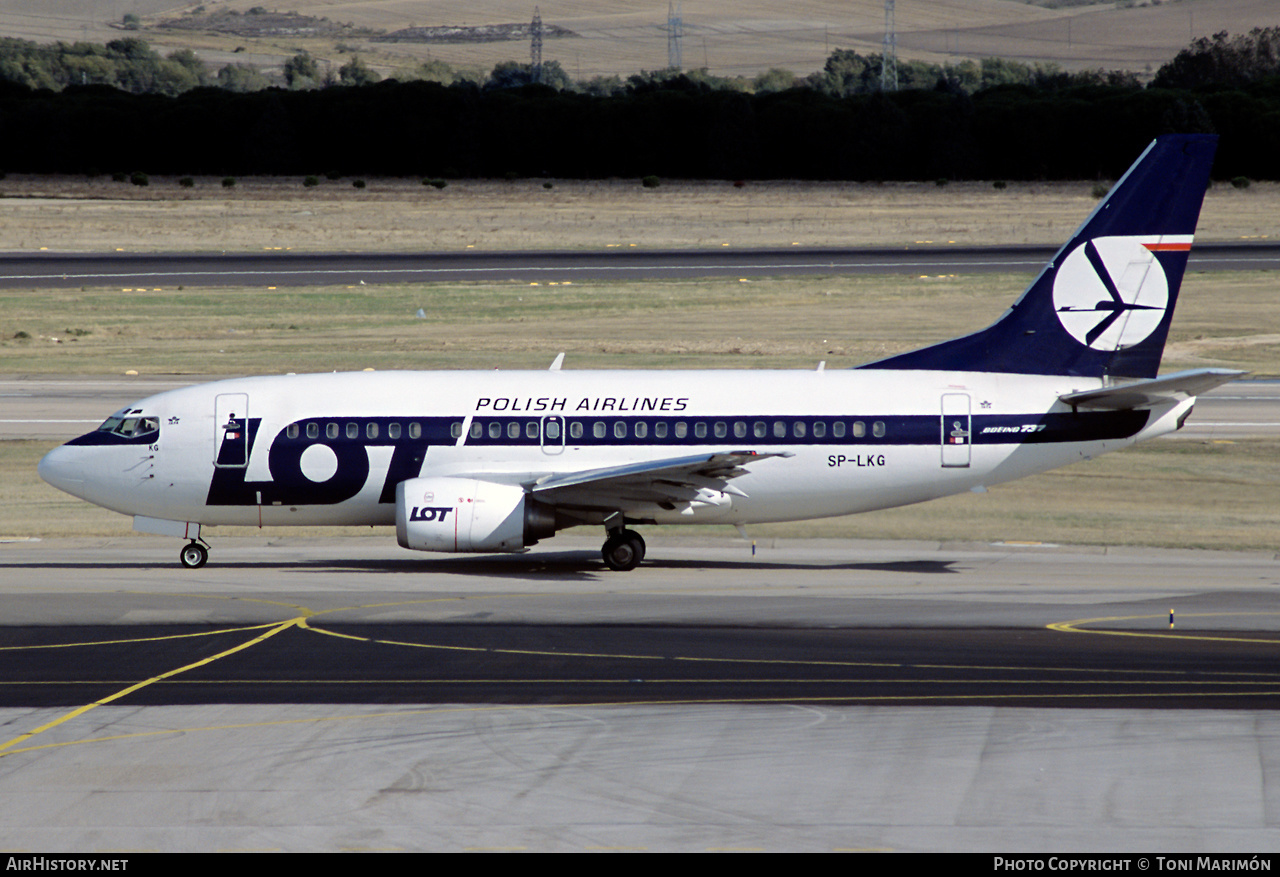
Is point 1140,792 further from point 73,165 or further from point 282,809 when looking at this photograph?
point 73,165

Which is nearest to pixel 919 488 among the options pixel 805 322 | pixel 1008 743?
pixel 1008 743

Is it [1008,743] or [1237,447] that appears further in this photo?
[1237,447]

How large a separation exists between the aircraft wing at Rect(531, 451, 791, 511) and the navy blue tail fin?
17.4ft

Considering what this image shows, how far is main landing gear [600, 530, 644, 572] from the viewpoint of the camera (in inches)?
1124

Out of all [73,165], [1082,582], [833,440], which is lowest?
[1082,582]

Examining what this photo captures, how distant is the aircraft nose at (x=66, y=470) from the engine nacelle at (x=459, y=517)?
22.5 feet

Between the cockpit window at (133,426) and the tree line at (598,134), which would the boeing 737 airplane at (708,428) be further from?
the tree line at (598,134)

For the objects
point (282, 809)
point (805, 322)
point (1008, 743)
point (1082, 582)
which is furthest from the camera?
point (805, 322)

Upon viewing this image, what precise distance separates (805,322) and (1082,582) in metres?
36.8

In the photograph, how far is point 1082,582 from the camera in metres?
26.8

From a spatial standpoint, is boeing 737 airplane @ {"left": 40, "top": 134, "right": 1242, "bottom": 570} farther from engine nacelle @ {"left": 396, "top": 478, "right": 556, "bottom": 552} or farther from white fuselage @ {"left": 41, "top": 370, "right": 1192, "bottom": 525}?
engine nacelle @ {"left": 396, "top": 478, "right": 556, "bottom": 552}

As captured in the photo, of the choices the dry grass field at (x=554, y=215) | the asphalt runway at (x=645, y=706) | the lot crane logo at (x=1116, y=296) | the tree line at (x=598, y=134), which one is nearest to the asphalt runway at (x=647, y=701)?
the asphalt runway at (x=645, y=706)


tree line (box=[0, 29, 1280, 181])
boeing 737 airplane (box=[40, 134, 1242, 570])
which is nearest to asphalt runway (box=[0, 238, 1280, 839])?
boeing 737 airplane (box=[40, 134, 1242, 570])

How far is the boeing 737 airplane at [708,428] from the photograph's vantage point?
92.5ft
